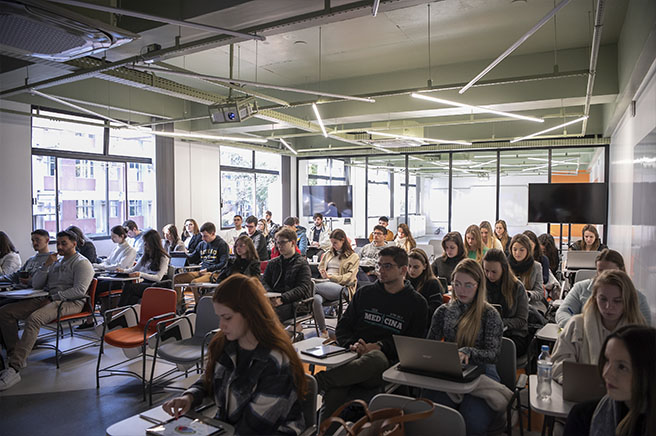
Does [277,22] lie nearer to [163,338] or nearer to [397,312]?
[397,312]

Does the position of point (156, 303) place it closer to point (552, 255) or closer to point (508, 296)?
point (508, 296)

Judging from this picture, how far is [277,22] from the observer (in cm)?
423

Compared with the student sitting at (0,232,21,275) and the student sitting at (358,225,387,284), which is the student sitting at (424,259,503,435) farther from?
the student sitting at (0,232,21,275)

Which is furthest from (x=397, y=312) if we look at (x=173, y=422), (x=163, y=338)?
(x=163, y=338)

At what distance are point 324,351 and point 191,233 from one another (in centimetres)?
793

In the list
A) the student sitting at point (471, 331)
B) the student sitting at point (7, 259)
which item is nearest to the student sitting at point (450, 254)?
the student sitting at point (471, 331)

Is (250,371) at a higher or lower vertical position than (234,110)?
lower

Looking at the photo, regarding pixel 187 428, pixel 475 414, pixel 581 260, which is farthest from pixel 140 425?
pixel 581 260

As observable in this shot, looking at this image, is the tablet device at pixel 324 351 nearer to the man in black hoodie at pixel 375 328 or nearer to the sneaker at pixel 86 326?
Result: the man in black hoodie at pixel 375 328

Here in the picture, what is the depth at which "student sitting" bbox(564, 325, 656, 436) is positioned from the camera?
1.72m

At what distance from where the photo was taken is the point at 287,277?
5.49 metres

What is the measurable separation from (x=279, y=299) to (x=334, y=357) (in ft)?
6.79

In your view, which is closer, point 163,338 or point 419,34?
point 163,338

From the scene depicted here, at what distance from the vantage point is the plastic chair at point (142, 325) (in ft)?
14.5
